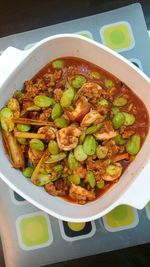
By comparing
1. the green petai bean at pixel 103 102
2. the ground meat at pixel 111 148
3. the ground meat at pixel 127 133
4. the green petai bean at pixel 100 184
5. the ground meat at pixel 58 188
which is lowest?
the green petai bean at pixel 100 184

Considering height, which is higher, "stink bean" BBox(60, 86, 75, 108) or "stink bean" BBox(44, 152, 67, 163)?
"stink bean" BBox(60, 86, 75, 108)

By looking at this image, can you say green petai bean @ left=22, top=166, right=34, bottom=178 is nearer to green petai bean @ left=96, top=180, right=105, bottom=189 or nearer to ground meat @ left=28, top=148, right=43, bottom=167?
ground meat @ left=28, top=148, right=43, bottom=167

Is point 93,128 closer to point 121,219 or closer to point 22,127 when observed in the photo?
point 22,127

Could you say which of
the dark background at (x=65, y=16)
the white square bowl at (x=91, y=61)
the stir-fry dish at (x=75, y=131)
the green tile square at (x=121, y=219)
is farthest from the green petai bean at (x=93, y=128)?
the dark background at (x=65, y=16)

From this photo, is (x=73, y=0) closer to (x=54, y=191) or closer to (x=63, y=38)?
(x=63, y=38)

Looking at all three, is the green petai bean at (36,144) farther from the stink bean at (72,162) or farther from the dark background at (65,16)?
the dark background at (65,16)

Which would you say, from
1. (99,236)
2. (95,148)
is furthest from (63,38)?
(99,236)

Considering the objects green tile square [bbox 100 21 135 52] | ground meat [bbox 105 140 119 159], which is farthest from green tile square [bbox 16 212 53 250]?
green tile square [bbox 100 21 135 52]

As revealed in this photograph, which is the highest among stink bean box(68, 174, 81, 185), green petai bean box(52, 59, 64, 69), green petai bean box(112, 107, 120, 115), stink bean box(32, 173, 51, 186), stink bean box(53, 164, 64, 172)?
green petai bean box(52, 59, 64, 69)

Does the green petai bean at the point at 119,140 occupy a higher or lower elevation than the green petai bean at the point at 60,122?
lower
